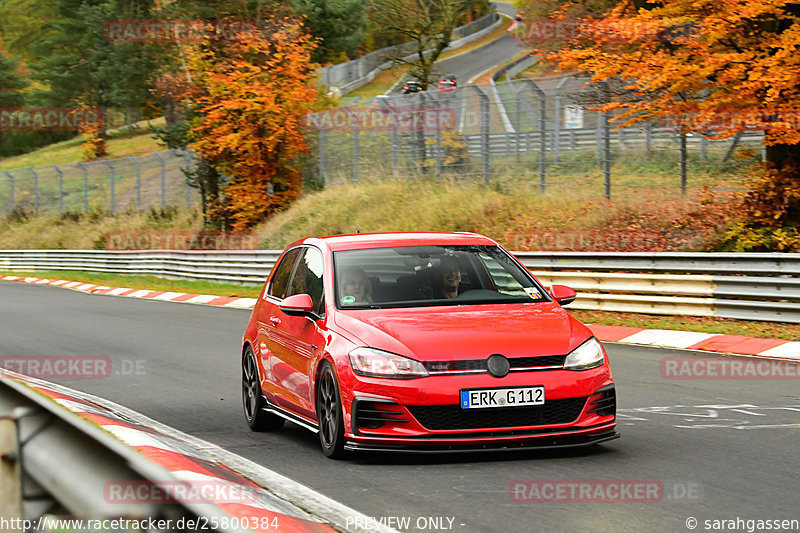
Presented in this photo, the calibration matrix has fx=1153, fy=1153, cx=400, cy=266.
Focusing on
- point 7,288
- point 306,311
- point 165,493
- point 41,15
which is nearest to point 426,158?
point 7,288

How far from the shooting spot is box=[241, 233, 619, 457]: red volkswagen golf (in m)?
7.23

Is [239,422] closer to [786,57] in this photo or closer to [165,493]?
[165,493]

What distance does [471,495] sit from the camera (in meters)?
6.40

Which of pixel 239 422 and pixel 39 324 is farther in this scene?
pixel 39 324

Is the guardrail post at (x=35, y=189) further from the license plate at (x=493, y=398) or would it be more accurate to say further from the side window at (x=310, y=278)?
the license plate at (x=493, y=398)

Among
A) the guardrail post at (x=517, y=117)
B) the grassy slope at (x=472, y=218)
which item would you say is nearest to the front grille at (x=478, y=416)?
the grassy slope at (x=472, y=218)

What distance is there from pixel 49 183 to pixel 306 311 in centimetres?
4699

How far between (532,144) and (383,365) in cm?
2013

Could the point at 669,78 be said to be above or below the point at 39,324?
above

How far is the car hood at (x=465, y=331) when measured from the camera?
7324mm

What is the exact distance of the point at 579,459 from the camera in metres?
7.43

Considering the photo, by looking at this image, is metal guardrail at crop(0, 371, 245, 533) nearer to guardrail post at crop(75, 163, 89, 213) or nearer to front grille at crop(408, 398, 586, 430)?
front grille at crop(408, 398, 586, 430)

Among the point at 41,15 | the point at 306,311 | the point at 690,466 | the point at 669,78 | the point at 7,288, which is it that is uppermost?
the point at 41,15

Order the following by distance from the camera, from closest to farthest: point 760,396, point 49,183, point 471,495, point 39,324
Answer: point 471,495, point 760,396, point 39,324, point 49,183
